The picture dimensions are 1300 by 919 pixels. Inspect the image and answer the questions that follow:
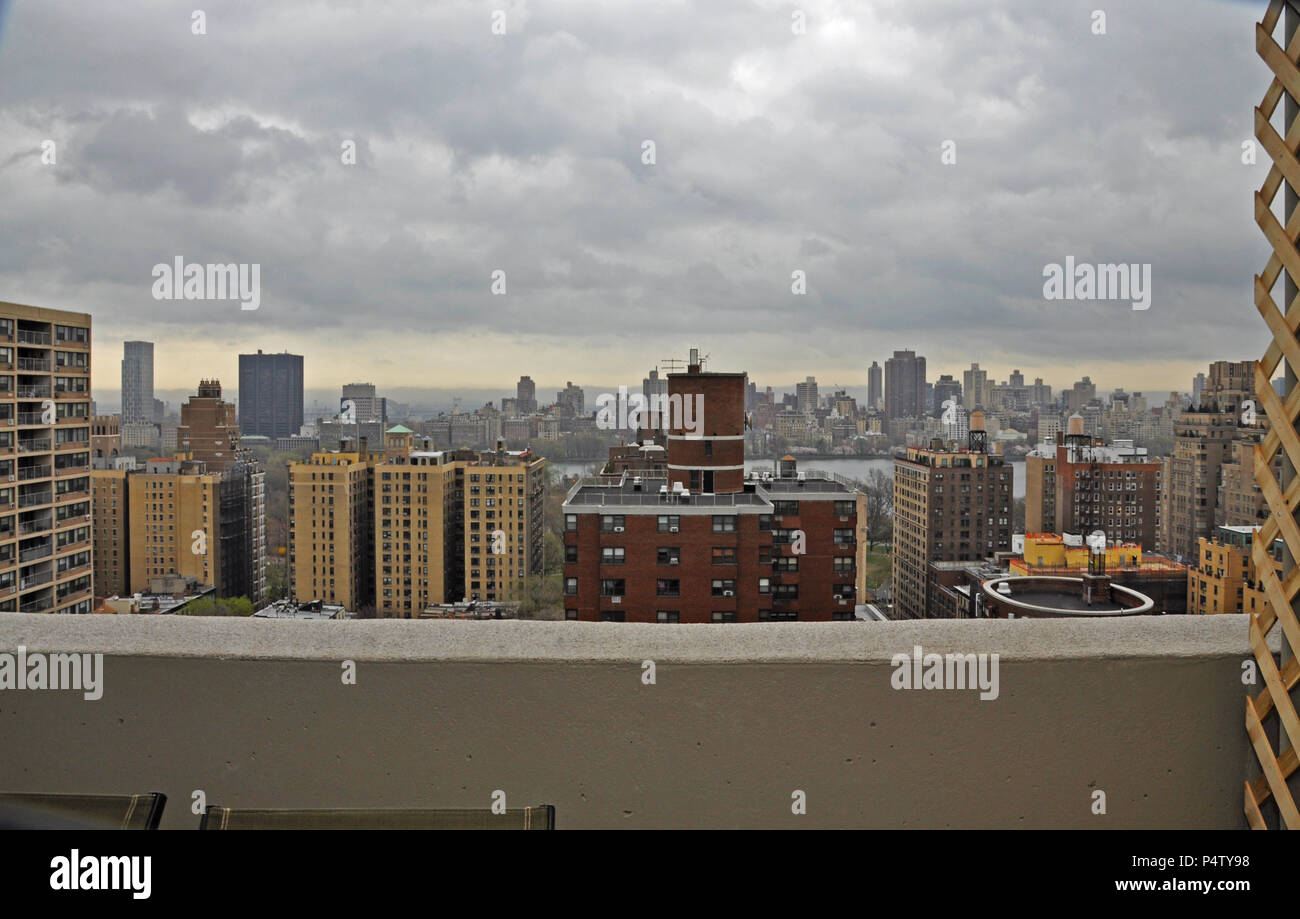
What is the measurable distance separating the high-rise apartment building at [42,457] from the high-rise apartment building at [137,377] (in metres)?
0.63

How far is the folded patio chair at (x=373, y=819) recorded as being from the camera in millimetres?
1199

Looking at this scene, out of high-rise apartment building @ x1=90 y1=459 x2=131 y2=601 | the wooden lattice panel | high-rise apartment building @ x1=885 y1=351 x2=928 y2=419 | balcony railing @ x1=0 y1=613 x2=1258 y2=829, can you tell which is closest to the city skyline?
the wooden lattice panel

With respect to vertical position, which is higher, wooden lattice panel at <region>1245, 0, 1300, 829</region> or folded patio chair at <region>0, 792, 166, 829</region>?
wooden lattice panel at <region>1245, 0, 1300, 829</region>

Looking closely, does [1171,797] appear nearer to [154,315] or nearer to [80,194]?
[154,315]

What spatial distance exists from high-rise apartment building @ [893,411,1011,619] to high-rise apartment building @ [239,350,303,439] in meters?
16.3

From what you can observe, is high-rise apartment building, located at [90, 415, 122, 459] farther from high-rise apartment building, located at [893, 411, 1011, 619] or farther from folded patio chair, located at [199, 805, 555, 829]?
high-rise apartment building, located at [893, 411, 1011, 619]

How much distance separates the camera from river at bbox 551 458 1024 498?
1922 cm

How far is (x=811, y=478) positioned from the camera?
2055cm

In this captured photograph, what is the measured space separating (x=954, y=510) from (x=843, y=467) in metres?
5.28

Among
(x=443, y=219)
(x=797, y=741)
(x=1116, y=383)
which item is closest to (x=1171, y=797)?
(x=797, y=741)

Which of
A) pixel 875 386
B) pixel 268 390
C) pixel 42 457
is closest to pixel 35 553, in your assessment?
pixel 42 457

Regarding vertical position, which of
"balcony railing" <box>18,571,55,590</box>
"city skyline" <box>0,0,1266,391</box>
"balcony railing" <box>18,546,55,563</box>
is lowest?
"balcony railing" <box>18,571,55,590</box>

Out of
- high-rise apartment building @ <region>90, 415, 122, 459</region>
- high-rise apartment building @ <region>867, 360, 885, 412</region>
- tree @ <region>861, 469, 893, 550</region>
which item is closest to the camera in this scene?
high-rise apartment building @ <region>90, 415, 122, 459</region>

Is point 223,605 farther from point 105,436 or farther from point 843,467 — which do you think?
point 843,467
